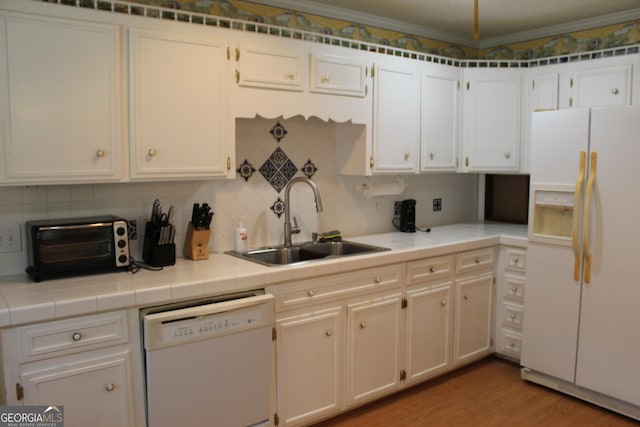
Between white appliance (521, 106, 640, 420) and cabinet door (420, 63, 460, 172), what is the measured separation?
68 centimetres

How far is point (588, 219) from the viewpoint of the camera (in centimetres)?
302

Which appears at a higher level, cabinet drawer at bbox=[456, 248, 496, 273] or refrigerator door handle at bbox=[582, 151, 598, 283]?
refrigerator door handle at bbox=[582, 151, 598, 283]

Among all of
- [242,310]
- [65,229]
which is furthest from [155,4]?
[242,310]

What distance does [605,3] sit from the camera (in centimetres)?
340

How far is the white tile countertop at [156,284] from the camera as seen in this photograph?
200cm

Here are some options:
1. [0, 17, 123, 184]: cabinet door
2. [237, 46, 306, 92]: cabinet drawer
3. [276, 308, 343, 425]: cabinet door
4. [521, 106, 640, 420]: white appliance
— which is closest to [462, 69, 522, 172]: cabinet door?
[521, 106, 640, 420]: white appliance

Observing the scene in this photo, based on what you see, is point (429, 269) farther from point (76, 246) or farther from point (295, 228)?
point (76, 246)

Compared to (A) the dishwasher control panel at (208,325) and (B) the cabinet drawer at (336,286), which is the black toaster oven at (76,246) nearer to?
(A) the dishwasher control panel at (208,325)

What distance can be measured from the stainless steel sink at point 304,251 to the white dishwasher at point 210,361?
24.0 inches

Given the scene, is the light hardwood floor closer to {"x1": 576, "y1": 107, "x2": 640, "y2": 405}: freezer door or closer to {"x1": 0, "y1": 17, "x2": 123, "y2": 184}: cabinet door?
{"x1": 576, "y1": 107, "x2": 640, "y2": 405}: freezer door

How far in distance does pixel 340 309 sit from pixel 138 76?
61.3 inches

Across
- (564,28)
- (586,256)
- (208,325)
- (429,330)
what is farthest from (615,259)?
(208,325)

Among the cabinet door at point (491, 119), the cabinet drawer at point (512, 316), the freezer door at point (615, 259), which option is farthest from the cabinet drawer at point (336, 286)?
the cabinet door at point (491, 119)

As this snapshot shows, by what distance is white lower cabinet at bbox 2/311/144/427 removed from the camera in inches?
77.2
